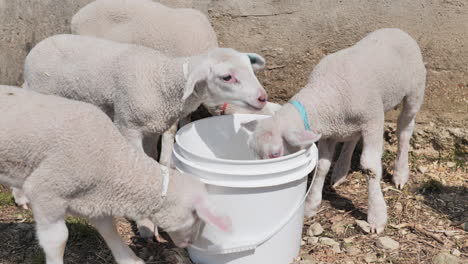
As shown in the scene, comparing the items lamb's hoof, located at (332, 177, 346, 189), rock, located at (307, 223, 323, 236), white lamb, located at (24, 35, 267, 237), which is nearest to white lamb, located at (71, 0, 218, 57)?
white lamb, located at (24, 35, 267, 237)

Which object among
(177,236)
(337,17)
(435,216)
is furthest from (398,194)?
(177,236)

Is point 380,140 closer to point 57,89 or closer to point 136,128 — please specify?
point 136,128

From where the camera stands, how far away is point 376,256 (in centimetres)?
385

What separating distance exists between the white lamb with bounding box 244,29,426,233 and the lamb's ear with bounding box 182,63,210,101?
516mm

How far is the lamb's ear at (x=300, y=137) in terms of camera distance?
3604mm

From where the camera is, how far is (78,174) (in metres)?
3.05

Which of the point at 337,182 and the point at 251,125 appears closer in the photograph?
the point at 251,125

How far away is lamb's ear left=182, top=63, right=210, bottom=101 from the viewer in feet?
11.7

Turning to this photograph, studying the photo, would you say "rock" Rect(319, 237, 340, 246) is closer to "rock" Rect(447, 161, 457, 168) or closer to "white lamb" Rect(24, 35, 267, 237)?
"white lamb" Rect(24, 35, 267, 237)

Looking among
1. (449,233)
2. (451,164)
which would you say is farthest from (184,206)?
(451,164)

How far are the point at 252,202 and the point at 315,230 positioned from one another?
0.98 metres

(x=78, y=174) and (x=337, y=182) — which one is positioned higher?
(x=78, y=174)

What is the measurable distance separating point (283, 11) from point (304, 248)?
Answer: 6.77 feet

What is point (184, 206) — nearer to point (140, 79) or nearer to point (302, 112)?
point (140, 79)
